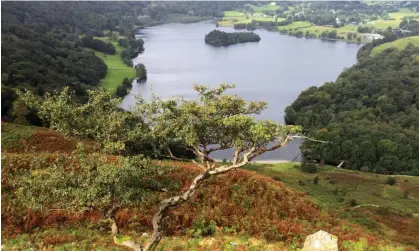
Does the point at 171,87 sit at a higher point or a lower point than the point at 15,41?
lower

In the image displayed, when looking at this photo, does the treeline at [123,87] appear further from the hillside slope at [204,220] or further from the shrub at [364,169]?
the hillside slope at [204,220]

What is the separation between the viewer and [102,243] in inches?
707

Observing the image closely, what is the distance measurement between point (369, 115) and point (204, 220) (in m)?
119

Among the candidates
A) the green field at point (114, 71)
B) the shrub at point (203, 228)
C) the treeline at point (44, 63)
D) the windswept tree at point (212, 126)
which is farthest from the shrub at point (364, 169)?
the windswept tree at point (212, 126)

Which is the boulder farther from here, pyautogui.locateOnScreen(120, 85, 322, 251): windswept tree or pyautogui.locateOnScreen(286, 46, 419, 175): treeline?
pyautogui.locateOnScreen(286, 46, 419, 175): treeline

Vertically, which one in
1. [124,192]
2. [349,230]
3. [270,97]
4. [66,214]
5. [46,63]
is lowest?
[270,97]

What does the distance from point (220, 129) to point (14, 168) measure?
1522 centimetres

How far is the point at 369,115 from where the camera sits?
422ft

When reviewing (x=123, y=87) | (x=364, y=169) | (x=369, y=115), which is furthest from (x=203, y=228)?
(x=123, y=87)


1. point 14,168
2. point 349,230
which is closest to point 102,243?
point 14,168

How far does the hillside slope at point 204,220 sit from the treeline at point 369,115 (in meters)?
78.0

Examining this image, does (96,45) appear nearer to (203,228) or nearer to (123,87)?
(123,87)

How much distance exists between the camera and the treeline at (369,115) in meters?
99.3

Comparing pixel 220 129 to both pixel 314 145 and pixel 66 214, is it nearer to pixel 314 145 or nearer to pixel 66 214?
pixel 66 214
